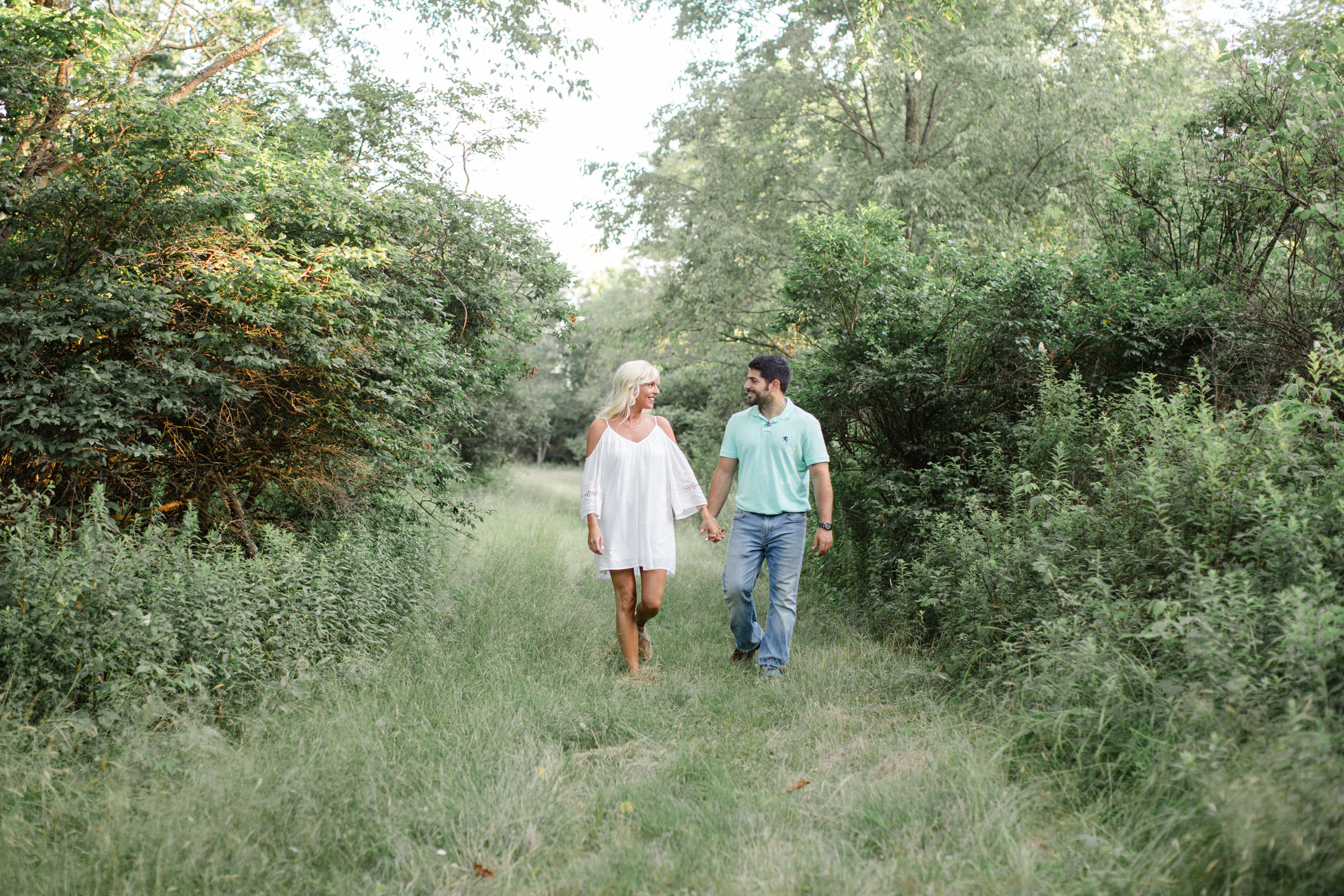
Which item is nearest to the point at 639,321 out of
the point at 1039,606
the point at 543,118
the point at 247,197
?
the point at 543,118

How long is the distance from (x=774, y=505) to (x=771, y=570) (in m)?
0.47

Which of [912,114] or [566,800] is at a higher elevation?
[912,114]

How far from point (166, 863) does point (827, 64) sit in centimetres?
1766

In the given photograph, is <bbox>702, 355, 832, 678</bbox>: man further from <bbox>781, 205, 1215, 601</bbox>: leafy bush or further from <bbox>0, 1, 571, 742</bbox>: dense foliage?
<bbox>0, 1, 571, 742</bbox>: dense foliage

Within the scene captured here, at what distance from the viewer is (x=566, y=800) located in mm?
3576

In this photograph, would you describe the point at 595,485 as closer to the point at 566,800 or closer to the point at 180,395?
the point at 566,800

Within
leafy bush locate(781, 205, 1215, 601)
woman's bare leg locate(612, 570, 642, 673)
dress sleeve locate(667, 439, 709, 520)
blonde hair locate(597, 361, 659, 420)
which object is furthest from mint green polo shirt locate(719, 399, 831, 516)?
leafy bush locate(781, 205, 1215, 601)

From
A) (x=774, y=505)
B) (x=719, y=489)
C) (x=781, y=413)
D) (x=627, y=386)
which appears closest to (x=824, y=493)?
(x=774, y=505)

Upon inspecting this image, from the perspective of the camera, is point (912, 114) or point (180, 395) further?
point (912, 114)

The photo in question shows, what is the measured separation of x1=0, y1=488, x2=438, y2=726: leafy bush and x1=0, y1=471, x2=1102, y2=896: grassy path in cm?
38

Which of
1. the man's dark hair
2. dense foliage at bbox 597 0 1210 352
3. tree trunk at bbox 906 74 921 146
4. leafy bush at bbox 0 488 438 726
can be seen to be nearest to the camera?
leafy bush at bbox 0 488 438 726

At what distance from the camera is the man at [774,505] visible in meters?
5.55

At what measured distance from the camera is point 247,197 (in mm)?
5355

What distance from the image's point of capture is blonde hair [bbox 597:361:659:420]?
557 centimetres
